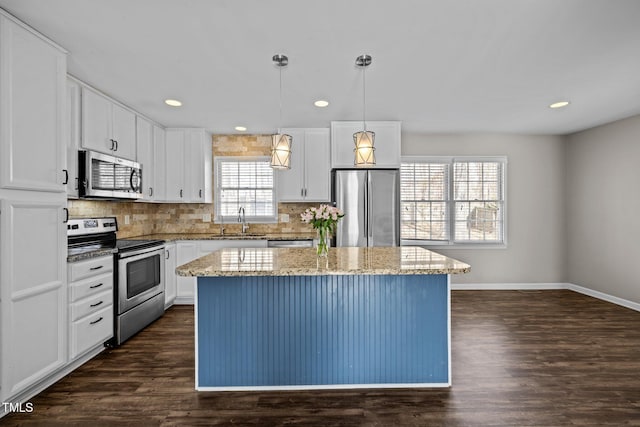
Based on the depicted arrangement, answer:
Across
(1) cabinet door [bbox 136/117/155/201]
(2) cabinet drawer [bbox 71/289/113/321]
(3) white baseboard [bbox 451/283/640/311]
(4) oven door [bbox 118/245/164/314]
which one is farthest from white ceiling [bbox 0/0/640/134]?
(3) white baseboard [bbox 451/283/640/311]

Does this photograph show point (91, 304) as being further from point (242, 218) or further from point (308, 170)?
point (308, 170)

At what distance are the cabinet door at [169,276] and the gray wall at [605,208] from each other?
5.97m

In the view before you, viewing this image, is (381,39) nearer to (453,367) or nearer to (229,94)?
(229,94)

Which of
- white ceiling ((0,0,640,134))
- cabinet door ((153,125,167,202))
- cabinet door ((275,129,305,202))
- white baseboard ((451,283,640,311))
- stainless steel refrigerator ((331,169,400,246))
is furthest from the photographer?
white baseboard ((451,283,640,311))

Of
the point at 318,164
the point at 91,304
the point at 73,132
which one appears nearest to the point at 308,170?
the point at 318,164

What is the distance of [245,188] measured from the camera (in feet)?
17.2

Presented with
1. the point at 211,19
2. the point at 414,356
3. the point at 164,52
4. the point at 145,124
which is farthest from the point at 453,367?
the point at 145,124

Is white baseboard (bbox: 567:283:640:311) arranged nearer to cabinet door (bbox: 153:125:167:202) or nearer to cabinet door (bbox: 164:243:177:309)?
cabinet door (bbox: 164:243:177:309)

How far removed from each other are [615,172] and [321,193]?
4.04 meters

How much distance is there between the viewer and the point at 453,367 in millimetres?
2734

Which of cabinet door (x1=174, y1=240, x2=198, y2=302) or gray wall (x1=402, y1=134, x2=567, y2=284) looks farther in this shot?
gray wall (x1=402, y1=134, x2=567, y2=284)

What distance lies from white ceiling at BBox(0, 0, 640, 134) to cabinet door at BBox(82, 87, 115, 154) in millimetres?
145

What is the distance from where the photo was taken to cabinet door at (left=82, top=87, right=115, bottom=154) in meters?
3.10

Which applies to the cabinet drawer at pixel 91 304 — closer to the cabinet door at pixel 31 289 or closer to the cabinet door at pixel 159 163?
the cabinet door at pixel 31 289
